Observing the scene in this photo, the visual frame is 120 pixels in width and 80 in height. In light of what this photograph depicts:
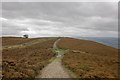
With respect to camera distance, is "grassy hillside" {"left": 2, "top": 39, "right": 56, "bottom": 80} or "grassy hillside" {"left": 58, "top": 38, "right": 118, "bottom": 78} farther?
"grassy hillside" {"left": 58, "top": 38, "right": 118, "bottom": 78}

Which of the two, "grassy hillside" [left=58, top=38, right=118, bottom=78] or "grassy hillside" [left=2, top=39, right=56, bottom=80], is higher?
"grassy hillside" [left=2, top=39, right=56, bottom=80]

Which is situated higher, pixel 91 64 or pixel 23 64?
pixel 23 64

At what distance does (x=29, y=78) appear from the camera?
73.1 ft

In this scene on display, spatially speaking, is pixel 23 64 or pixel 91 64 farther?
pixel 91 64

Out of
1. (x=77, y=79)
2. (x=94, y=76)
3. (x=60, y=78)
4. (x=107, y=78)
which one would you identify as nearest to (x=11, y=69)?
(x=60, y=78)

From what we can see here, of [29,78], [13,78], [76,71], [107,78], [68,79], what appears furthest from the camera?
[76,71]

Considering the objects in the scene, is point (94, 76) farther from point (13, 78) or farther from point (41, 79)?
point (13, 78)

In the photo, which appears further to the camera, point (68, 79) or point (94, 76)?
point (94, 76)

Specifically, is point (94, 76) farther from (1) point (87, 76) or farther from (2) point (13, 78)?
(2) point (13, 78)

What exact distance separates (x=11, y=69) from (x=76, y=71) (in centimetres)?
926

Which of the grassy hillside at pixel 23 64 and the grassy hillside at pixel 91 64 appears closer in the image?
the grassy hillside at pixel 23 64

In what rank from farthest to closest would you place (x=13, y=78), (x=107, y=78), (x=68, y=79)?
1. (x=107, y=78)
2. (x=68, y=79)
3. (x=13, y=78)

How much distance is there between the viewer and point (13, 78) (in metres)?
20.5

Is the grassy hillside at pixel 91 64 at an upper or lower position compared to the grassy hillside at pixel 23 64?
lower
